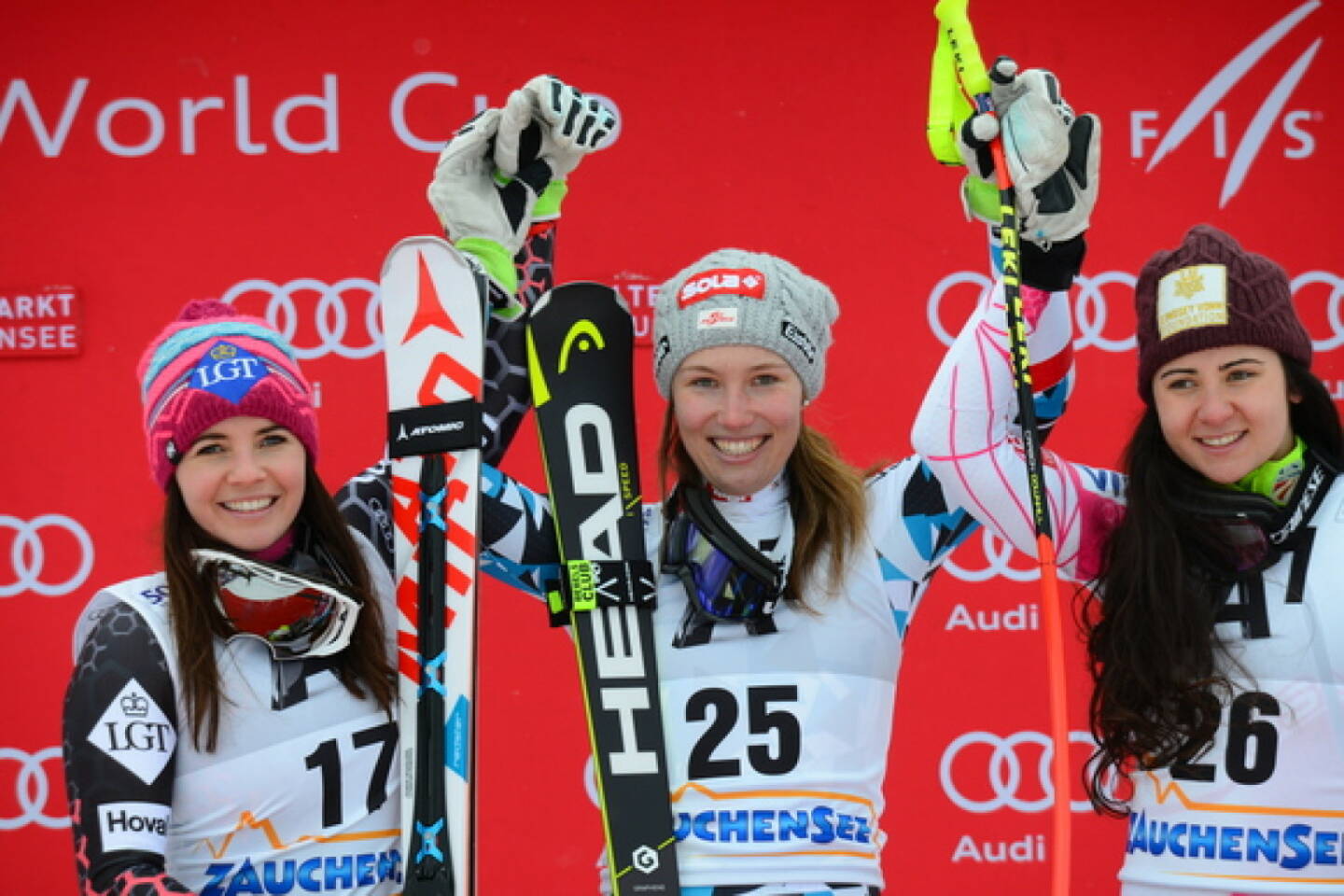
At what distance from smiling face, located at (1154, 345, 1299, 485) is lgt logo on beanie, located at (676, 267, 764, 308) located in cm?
60

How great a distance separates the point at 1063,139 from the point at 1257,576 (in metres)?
0.66

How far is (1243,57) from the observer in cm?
393

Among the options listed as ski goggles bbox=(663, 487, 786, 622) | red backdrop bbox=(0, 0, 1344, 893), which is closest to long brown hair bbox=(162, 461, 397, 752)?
ski goggles bbox=(663, 487, 786, 622)

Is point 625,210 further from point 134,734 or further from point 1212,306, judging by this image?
point 134,734

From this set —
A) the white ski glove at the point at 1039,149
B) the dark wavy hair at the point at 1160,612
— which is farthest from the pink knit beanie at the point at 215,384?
the dark wavy hair at the point at 1160,612

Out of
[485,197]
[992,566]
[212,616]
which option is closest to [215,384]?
[212,616]

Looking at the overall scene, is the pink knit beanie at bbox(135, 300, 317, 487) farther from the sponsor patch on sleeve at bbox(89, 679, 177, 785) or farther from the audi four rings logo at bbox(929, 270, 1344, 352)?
the audi four rings logo at bbox(929, 270, 1344, 352)

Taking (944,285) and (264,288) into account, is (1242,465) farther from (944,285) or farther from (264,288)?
(264,288)

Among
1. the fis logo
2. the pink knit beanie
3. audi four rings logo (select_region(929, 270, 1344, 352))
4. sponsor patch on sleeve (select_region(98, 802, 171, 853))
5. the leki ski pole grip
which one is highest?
the fis logo

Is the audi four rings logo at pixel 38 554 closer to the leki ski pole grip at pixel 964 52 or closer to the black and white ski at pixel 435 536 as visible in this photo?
the black and white ski at pixel 435 536

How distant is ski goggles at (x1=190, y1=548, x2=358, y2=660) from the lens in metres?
2.26

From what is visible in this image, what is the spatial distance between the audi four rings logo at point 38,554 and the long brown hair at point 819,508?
1.92 meters

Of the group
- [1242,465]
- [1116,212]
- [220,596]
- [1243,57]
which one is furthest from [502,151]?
[1243,57]

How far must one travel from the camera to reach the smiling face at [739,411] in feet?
8.02
